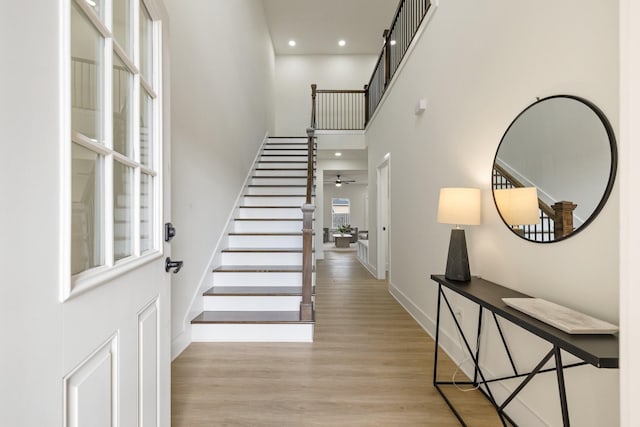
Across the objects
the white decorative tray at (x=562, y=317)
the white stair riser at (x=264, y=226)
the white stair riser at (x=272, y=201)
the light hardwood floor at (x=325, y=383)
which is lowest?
the light hardwood floor at (x=325, y=383)

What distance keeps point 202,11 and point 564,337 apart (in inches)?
142

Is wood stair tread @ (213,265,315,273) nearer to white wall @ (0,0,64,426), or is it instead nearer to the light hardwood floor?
the light hardwood floor

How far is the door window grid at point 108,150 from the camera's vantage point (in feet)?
2.63

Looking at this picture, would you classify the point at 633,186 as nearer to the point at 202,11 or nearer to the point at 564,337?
the point at 564,337

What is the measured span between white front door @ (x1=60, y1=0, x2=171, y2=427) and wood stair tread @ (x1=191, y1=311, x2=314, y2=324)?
1.42 m

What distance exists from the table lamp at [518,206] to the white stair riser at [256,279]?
6.75 ft

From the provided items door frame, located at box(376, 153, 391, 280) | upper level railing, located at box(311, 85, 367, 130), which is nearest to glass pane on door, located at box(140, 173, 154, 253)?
door frame, located at box(376, 153, 391, 280)

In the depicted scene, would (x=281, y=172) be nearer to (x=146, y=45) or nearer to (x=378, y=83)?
(x=378, y=83)

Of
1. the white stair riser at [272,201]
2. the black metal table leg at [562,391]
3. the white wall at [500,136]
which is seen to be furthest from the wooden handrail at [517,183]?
the white stair riser at [272,201]

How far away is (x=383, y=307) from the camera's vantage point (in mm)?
3828

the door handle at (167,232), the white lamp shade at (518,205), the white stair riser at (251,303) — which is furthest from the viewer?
the white stair riser at (251,303)

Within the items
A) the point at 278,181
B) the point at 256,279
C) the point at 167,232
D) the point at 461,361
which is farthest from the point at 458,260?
the point at 278,181

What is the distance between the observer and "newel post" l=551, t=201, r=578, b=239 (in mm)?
1364

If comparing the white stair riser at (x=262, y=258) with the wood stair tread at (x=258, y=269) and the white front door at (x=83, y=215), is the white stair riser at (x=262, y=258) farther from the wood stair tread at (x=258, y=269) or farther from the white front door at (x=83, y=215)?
the white front door at (x=83, y=215)
